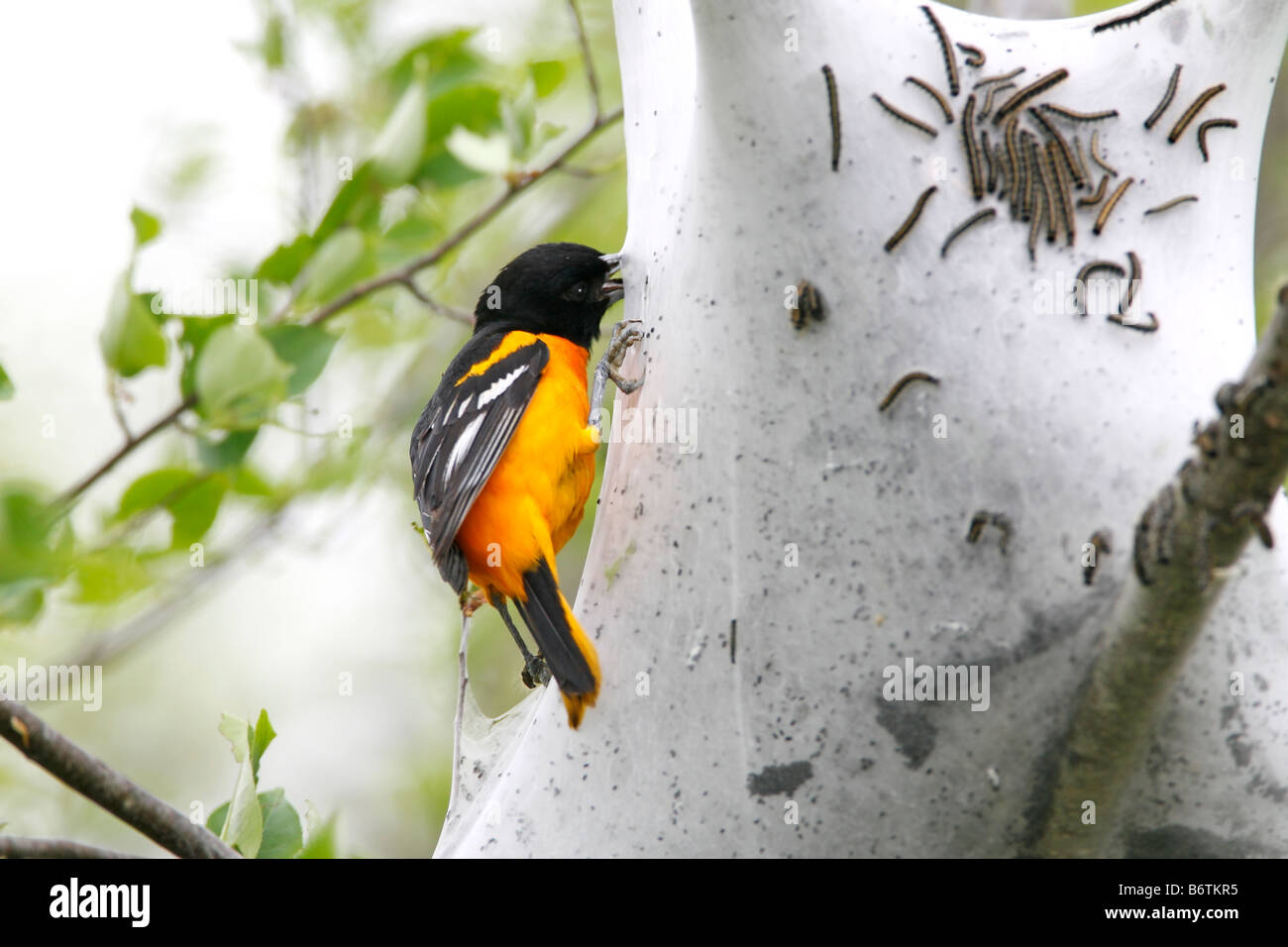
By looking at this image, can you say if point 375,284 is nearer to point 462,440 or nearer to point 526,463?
point 462,440

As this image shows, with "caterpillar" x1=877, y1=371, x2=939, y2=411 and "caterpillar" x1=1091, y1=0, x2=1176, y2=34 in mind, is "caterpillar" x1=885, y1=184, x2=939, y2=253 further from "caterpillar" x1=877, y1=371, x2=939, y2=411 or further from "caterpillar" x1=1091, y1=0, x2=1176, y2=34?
"caterpillar" x1=1091, y1=0, x2=1176, y2=34

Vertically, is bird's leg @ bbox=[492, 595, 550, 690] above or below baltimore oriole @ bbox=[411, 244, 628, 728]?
below

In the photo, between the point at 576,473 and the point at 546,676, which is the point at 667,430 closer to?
the point at 576,473

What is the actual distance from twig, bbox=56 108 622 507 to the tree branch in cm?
231

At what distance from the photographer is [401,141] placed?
3342 mm

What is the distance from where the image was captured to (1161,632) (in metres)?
2.26

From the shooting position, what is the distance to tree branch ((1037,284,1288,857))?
1883 mm

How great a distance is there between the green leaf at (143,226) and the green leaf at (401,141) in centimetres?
75

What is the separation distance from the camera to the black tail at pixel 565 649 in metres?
3.29

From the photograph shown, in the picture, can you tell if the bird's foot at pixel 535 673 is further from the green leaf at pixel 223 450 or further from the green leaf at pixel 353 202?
the green leaf at pixel 353 202

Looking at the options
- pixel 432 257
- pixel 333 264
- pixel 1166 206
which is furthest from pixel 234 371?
pixel 1166 206

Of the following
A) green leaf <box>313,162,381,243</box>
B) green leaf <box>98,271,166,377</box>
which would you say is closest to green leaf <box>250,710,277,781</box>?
green leaf <box>98,271,166,377</box>

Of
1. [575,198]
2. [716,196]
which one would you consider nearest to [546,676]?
[716,196]
